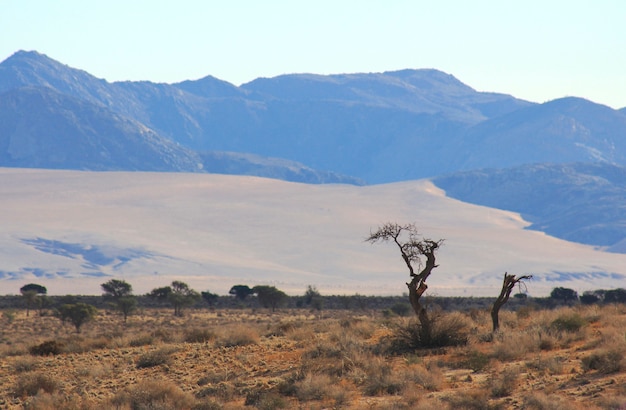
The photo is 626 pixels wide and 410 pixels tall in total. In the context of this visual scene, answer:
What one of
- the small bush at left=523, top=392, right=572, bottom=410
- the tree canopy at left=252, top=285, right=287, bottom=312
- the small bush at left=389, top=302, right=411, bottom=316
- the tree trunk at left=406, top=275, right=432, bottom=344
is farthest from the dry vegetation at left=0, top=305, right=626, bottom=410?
the tree canopy at left=252, top=285, right=287, bottom=312

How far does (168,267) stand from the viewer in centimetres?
19012

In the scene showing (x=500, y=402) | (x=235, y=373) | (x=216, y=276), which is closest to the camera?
(x=500, y=402)

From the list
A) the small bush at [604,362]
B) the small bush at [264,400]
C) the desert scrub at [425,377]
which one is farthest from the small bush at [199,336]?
the small bush at [604,362]

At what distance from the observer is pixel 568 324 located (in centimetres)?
2289

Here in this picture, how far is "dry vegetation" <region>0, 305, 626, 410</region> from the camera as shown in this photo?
16.8m

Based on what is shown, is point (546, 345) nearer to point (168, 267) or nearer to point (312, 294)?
point (312, 294)

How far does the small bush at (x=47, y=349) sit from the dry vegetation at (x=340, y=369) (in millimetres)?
40

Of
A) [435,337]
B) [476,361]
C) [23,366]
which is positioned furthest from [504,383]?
[23,366]

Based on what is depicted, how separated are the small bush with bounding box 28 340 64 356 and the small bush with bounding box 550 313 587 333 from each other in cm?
1330

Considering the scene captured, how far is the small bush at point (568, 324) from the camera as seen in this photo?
2273cm

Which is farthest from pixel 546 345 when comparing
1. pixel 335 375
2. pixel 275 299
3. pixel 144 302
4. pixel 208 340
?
pixel 144 302

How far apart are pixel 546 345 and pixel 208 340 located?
10046 millimetres

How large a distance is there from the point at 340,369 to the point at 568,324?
657 centimetres

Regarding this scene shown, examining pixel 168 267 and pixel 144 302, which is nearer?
pixel 144 302
